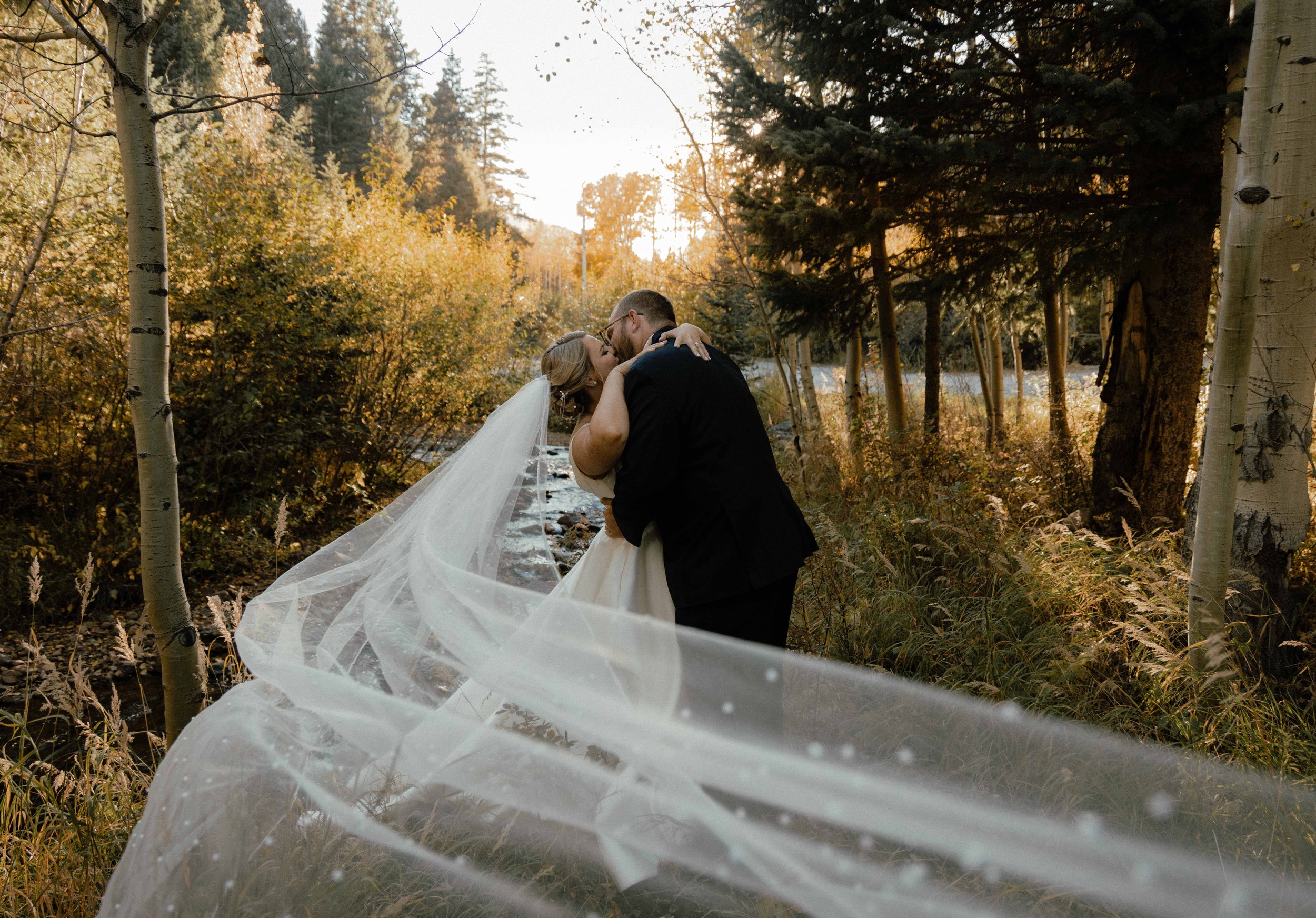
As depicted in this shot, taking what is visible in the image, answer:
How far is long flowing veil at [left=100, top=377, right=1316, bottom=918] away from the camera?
1.75 m

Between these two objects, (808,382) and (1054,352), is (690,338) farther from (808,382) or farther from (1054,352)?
(808,382)

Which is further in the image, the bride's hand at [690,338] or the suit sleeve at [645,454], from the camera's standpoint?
the bride's hand at [690,338]

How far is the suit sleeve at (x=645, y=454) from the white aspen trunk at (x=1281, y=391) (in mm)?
2447

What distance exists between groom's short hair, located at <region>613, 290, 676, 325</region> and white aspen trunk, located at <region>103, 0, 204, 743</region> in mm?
1687

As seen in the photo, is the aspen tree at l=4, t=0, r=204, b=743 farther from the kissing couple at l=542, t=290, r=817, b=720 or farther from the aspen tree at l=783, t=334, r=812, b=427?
the aspen tree at l=783, t=334, r=812, b=427

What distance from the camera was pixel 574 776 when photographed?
211 centimetres

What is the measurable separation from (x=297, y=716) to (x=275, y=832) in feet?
1.12

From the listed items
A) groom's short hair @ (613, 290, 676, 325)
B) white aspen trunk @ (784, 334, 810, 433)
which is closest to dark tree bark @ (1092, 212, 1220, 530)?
white aspen trunk @ (784, 334, 810, 433)

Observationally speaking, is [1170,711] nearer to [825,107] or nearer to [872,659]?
[872,659]

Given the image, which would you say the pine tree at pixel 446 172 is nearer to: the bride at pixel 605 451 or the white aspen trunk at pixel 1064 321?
the white aspen trunk at pixel 1064 321

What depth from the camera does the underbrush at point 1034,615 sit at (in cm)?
274

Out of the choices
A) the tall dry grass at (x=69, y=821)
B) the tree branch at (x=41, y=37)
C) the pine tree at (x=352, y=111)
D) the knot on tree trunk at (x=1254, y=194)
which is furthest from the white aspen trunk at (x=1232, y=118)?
the pine tree at (x=352, y=111)

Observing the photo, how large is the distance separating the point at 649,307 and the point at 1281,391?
278cm

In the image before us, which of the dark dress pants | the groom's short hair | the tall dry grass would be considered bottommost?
the tall dry grass
